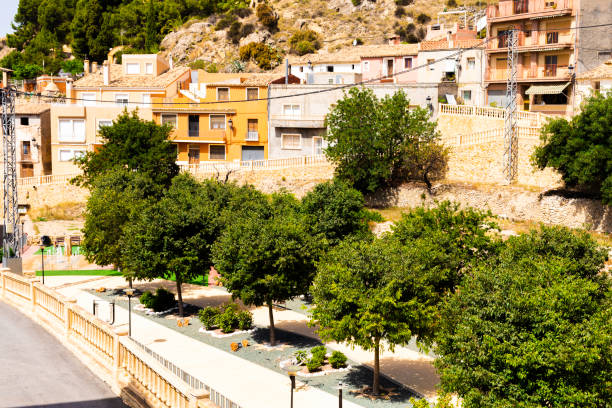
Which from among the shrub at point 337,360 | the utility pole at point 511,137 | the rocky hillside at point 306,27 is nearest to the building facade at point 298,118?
the utility pole at point 511,137

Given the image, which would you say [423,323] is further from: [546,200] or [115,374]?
[546,200]

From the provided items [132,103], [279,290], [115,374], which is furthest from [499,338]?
[132,103]

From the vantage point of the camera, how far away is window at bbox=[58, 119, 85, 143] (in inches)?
2707

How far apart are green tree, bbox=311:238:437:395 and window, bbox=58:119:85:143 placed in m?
44.6

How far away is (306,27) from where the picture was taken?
115 m

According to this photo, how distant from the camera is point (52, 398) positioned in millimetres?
18812

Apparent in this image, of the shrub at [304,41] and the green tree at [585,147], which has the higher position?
the shrub at [304,41]

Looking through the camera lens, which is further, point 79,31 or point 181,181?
point 79,31

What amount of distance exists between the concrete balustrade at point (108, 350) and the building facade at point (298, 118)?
36.0 metres

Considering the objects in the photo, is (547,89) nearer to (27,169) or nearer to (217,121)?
(217,121)

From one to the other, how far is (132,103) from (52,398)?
184 feet

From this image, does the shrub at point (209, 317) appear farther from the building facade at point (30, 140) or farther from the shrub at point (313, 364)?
the building facade at point (30, 140)

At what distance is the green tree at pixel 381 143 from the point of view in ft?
173

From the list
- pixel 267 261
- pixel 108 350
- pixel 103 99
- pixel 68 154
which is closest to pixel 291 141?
pixel 103 99
